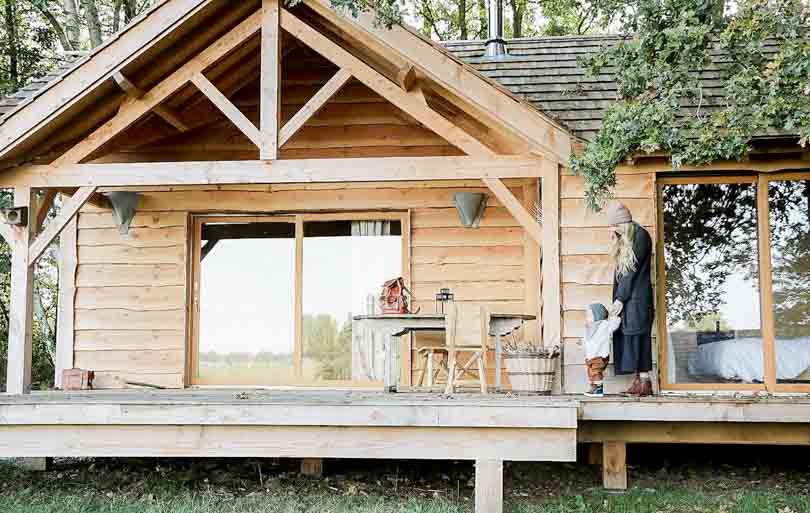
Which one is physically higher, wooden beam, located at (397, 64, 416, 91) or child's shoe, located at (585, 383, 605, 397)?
wooden beam, located at (397, 64, 416, 91)

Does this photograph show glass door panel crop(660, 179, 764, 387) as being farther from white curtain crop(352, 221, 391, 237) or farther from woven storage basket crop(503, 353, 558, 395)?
white curtain crop(352, 221, 391, 237)

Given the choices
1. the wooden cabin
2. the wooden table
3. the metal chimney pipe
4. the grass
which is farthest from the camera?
the metal chimney pipe

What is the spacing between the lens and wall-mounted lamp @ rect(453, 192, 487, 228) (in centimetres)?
850

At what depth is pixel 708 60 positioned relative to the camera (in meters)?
5.66

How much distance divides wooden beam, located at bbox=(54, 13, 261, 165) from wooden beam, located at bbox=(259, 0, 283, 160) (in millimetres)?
129

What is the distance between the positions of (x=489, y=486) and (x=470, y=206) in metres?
3.70

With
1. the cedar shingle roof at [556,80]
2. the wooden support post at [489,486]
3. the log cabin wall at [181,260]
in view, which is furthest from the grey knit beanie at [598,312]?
the log cabin wall at [181,260]

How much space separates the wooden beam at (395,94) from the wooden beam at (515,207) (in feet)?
0.92

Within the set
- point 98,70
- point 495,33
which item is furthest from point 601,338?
point 98,70

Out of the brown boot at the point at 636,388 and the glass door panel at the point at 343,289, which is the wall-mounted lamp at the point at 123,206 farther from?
the brown boot at the point at 636,388

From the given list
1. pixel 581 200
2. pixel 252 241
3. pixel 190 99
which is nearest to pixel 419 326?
pixel 581 200

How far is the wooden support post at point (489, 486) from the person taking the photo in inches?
210

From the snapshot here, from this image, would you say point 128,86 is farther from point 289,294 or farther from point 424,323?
point 424,323

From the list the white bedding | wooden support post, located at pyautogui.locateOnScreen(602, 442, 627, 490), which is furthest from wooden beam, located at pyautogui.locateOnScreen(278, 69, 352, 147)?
the white bedding
